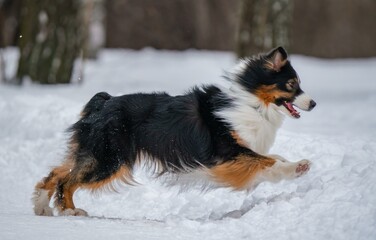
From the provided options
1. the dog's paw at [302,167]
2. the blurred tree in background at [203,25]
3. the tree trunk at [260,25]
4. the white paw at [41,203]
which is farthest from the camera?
the blurred tree in background at [203,25]

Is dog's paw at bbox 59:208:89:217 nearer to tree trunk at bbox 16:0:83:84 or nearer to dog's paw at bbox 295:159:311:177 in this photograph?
dog's paw at bbox 295:159:311:177

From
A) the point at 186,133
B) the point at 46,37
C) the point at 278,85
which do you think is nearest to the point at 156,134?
the point at 186,133

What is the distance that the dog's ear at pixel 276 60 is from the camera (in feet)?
23.9

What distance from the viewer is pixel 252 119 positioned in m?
7.20

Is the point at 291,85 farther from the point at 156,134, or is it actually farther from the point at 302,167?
the point at 156,134

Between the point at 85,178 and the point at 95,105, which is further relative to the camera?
A: the point at 95,105

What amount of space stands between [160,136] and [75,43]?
10522 mm

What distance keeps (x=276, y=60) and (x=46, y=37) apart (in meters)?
10.5

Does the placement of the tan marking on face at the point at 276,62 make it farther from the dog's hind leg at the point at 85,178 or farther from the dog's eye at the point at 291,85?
the dog's hind leg at the point at 85,178

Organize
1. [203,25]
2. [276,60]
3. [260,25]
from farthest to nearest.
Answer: [203,25]
[260,25]
[276,60]

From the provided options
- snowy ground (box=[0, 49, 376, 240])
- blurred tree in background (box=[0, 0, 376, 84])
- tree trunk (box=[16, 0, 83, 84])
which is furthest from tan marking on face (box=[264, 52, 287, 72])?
blurred tree in background (box=[0, 0, 376, 84])

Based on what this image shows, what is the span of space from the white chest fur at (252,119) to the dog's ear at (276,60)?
0.34 m

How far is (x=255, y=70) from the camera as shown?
738 centimetres

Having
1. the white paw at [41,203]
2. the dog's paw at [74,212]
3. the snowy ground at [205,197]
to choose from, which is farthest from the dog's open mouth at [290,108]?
the white paw at [41,203]
